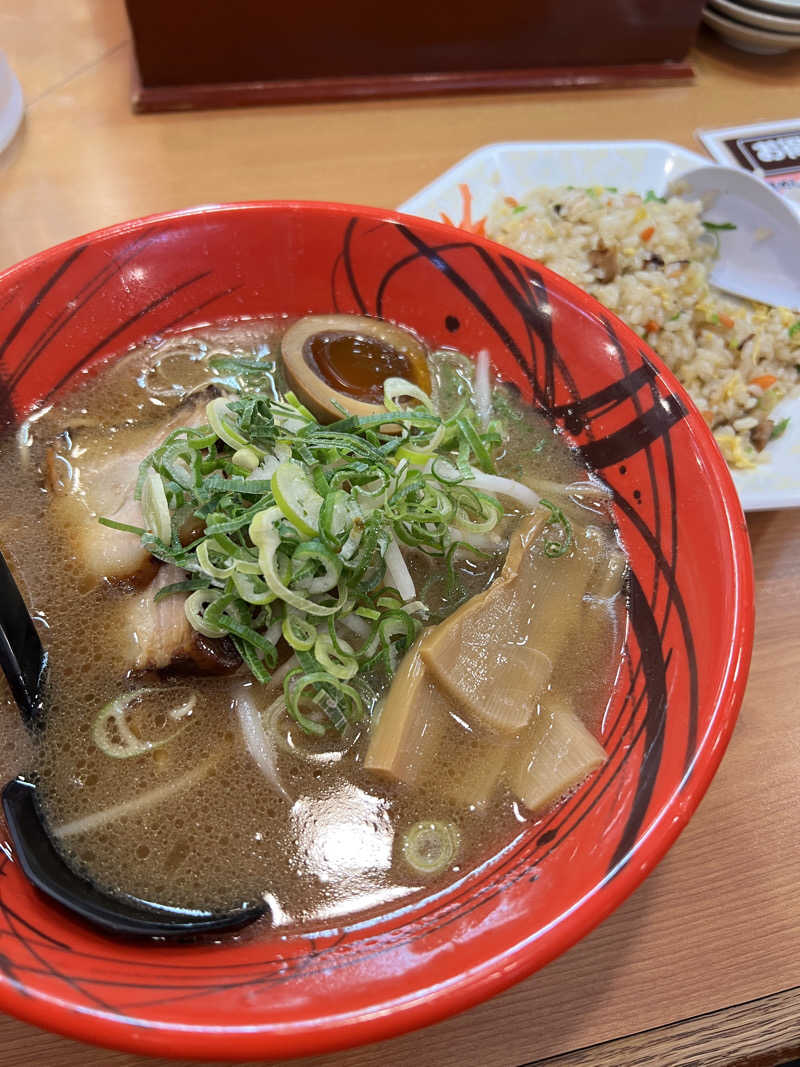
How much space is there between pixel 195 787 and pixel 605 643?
61 cm

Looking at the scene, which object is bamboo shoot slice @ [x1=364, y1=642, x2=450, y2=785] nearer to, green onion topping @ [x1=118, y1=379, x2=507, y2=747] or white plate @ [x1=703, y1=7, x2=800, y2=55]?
green onion topping @ [x1=118, y1=379, x2=507, y2=747]

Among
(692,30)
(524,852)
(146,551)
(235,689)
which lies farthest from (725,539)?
(692,30)

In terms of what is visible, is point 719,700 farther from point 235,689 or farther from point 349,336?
point 349,336

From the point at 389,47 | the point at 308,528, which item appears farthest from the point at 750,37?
the point at 308,528

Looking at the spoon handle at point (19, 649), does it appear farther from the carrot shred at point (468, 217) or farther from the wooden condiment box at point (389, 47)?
the wooden condiment box at point (389, 47)

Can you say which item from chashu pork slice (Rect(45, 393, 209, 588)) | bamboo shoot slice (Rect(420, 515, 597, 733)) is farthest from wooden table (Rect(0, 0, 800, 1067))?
chashu pork slice (Rect(45, 393, 209, 588))

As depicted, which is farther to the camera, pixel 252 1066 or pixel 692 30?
pixel 692 30

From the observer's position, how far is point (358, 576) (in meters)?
1.07

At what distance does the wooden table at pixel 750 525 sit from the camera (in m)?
1.00

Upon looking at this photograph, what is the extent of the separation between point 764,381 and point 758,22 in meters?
1.59

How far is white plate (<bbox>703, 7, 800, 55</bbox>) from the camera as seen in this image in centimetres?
254

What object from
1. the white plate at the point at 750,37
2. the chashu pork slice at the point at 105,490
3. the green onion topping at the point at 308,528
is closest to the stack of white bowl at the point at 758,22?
the white plate at the point at 750,37

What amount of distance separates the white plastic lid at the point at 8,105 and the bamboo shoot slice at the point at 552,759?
2205mm

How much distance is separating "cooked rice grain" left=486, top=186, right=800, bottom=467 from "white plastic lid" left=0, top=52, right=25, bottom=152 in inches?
55.1
